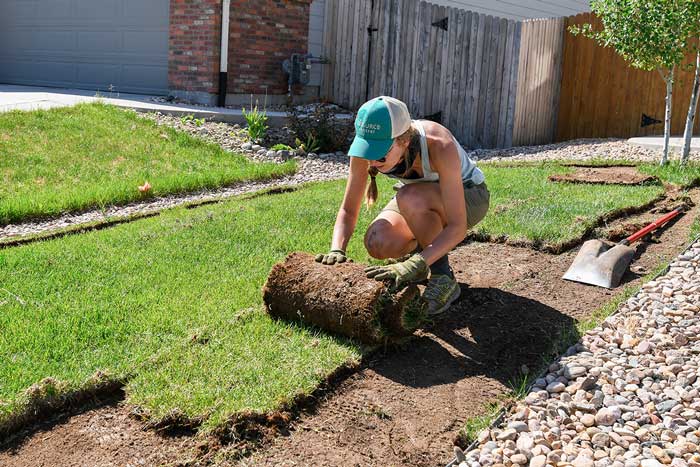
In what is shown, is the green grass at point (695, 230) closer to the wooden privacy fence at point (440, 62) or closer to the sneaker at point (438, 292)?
the sneaker at point (438, 292)

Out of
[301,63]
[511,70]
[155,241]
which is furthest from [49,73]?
[155,241]

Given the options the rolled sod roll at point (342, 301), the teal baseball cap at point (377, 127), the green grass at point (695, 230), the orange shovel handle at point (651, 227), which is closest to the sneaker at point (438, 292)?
the rolled sod roll at point (342, 301)

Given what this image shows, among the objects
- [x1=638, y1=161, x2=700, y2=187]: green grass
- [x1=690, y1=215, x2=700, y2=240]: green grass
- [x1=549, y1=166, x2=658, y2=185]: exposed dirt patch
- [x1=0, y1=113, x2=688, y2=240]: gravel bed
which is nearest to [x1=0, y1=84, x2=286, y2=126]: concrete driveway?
[x1=0, y1=113, x2=688, y2=240]: gravel bed

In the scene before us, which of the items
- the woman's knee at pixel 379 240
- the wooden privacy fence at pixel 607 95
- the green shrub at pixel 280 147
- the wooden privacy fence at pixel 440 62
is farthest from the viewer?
the wooden privacy fence at pixel 607 95

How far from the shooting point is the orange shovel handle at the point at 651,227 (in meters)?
5.32

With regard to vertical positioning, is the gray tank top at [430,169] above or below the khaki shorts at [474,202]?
above

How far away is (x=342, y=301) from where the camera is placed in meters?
3.64

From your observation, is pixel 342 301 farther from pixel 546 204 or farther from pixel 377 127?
→ pixel 546 204

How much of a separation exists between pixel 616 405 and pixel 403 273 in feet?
3.72

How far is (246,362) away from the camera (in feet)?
11.3

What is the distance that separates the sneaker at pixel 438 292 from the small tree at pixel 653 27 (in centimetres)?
565

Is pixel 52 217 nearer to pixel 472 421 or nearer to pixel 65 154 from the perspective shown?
pixel 65 154

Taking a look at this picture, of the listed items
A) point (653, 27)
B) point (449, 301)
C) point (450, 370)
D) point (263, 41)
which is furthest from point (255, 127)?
point (450, 370)

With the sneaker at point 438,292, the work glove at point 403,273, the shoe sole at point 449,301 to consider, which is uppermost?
the work glove at point 403,273
